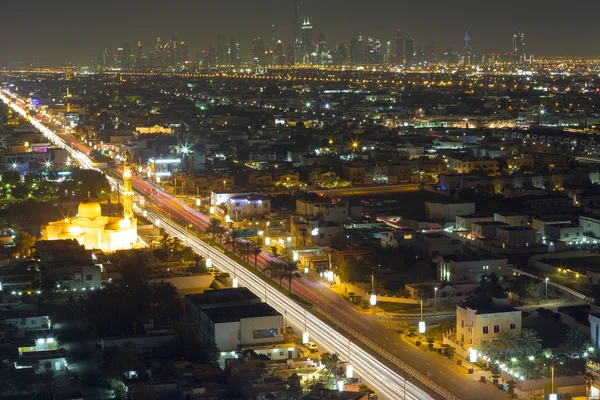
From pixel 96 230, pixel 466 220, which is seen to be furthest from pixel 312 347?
pixel 466 220

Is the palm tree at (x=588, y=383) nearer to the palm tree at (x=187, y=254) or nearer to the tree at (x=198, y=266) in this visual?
the tree at (x=198, y=266)

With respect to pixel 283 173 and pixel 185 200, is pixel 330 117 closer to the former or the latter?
pixel 283 173

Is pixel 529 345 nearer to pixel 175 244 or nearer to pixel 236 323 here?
pixel 236 323

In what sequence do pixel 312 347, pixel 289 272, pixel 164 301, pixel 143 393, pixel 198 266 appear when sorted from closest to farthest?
pixel 143 393, pixel 312 347, pixel 164 301, pixel 289 272, pixel 198 266

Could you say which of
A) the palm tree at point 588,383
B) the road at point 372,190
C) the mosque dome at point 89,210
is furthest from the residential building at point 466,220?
the palm tree at point 588,383

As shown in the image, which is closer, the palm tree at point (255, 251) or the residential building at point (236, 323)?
the residential building at point (236, 323)

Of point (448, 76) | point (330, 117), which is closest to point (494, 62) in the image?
point (448, 76)

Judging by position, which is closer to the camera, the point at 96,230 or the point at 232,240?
the point at 96,230

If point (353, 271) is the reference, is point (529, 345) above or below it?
below
